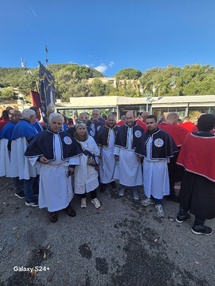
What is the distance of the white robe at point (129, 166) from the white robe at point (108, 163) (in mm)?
414

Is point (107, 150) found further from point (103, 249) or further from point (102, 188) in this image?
point (103, 249)

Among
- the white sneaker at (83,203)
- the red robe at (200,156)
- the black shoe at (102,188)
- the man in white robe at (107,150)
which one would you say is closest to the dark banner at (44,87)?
the man in white robe at (107,150)

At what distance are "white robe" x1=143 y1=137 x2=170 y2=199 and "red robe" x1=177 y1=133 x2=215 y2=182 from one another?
0.60 m

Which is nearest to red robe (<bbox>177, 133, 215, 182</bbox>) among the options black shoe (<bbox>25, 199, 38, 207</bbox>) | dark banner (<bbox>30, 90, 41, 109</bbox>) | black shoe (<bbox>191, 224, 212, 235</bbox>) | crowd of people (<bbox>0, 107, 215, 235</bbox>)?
crowd of people (<bbox>0, 107, 215, 235</bbox>)

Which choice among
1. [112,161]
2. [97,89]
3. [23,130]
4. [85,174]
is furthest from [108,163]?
[97,89]

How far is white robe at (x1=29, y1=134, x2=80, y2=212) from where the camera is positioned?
2.83m

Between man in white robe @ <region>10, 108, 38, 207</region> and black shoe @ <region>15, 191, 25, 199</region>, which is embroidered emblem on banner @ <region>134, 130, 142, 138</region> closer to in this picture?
man in white robe @ <region>10, 108, 38, 207</region>

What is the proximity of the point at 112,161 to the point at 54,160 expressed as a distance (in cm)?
180

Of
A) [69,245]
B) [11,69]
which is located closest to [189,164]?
[69,245]

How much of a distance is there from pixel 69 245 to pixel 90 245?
0.35 meters

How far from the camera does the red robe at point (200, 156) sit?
95.7 inches

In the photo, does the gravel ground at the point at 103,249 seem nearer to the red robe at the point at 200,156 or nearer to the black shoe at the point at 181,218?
the black shoe at the point at 181,218

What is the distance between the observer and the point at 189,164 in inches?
104

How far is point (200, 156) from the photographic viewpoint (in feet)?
8.26
